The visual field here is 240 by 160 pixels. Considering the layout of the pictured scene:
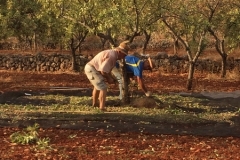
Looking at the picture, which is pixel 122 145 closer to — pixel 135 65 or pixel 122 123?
pixel 122 123

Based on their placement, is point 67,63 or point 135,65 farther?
point 67,63

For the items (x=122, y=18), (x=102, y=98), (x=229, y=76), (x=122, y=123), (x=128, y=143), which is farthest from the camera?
(x=229, y=76)

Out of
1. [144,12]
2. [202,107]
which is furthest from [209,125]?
[144,12]

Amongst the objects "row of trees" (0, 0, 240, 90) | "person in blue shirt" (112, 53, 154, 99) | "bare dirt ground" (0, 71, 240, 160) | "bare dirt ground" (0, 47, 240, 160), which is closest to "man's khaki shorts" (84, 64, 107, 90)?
"person in blue shirt" (112, 53, 154, 99)

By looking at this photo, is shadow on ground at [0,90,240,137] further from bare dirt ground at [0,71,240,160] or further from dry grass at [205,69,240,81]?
dry grass at [205,69,240,81]

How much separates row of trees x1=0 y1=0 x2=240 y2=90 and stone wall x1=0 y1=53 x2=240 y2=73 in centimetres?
139

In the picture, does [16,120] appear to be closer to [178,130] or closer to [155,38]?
[178,130]

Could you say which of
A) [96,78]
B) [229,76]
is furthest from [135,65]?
[229,76]

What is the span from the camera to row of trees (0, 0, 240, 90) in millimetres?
13594

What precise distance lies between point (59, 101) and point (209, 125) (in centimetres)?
551

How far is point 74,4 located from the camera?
14.0m

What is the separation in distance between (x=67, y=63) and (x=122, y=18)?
65.1 feet

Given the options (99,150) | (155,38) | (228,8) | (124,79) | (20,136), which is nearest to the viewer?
(99,150)

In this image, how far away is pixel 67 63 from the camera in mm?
32438
